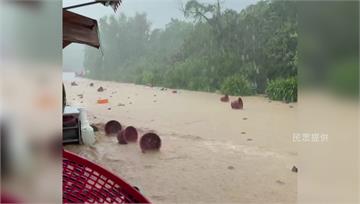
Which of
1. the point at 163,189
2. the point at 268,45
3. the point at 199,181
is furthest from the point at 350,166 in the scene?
the point at 268,45

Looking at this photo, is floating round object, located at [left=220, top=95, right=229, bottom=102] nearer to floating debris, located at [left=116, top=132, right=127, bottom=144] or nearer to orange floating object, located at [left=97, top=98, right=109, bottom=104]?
orange floating object, located at [left=97, top=98, right=109, bottom=104]

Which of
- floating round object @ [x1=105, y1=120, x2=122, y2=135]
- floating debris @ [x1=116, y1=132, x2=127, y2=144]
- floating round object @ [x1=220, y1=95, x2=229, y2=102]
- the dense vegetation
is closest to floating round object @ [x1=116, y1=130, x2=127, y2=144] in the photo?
floating debris @ [x1=116, y1=132, x2=127, y2=144]

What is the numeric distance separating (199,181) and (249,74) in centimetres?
512

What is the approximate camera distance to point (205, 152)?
3.14 m

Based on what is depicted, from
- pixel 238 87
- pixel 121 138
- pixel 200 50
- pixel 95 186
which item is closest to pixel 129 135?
pixel 121 138

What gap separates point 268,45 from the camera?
6711 millimetres

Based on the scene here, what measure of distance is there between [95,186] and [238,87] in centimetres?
639

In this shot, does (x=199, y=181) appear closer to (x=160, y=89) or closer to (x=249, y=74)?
(x=249, y=74)

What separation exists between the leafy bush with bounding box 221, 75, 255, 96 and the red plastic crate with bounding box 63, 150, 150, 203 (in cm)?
630

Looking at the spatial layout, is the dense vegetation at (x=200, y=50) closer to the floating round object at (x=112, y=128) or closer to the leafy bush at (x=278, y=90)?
the leafy bush at (x=278, y=90)

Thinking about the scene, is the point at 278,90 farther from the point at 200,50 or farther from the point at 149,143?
the point at 149,143

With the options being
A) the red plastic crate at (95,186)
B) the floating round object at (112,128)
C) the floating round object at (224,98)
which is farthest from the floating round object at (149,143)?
the floating round object at (224,98)

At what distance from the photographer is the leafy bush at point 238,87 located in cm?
693

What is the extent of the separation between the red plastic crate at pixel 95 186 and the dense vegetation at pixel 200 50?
5.42 m
